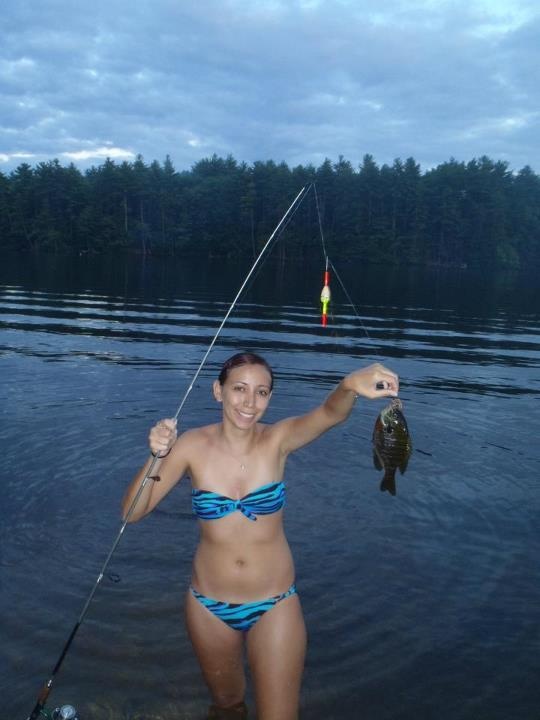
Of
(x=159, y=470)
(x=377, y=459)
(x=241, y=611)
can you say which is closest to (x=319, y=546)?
(x=377, y=459)

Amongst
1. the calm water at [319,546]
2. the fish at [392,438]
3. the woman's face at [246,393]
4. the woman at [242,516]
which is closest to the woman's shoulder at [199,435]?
the woman at [242,516]

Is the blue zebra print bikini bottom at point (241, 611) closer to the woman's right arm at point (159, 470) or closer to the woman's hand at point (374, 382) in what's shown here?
the woman's right arm at point (159, 470)

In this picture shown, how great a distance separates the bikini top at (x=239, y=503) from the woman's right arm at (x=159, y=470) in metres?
0.21

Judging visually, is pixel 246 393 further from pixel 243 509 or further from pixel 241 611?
→ pixel 241 611

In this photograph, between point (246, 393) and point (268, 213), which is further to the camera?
point (268, 213)

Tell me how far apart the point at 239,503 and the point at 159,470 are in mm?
548

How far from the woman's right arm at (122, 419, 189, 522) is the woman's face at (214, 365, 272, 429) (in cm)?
41

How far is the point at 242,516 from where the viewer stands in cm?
349

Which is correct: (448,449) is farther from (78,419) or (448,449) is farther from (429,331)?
(429,331)

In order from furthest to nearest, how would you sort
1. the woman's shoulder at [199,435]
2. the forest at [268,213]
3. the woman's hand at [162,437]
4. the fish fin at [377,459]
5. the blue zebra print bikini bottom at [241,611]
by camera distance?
the forest at [268,213]
the fish fin at [377,459]
the woman's shoulder at [199,435]
the blue zebra print bikini bottom at [241,611]
the woman's hand at [162,437]

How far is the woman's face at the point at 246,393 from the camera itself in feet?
11.4

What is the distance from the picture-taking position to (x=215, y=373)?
13930 millimetres

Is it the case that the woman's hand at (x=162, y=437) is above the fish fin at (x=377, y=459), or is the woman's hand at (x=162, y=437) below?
above

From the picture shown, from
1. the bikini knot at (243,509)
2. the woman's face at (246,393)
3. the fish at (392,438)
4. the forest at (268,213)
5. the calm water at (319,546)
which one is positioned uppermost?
the forest at (268,213)
